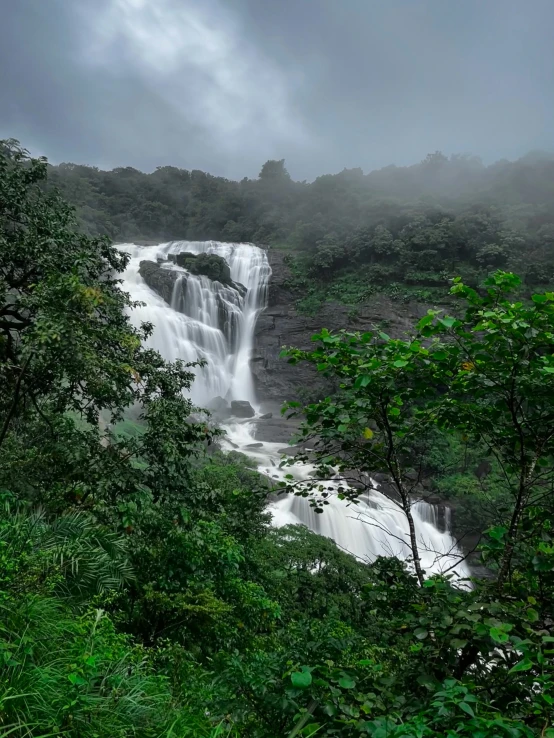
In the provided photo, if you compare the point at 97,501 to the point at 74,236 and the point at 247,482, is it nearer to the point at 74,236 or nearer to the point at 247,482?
the point at 74,236

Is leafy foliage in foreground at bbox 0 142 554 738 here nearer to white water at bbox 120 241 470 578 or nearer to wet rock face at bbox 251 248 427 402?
white water at bbox 120 241 470 578

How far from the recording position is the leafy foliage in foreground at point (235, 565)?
194cm

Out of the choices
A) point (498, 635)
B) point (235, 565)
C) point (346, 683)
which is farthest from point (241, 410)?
point (498, 635)

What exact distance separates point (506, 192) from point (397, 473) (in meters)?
66.0

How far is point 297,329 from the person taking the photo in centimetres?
3722

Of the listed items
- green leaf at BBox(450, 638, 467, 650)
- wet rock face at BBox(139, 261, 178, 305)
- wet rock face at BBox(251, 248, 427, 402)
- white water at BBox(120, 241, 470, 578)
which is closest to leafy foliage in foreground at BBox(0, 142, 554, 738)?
green leaf at BBox(450, 638, 467, 650)

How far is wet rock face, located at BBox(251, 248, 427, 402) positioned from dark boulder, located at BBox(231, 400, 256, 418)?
12.3 feet

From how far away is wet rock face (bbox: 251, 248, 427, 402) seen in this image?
33844mm

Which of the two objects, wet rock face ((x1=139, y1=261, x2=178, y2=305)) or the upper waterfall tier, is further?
wet rock face ((x1=139, y1=261, x2=178, y2=305))

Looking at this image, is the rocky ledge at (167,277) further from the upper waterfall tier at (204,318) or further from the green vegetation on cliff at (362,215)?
the green vegetation on cliff at (362,215)

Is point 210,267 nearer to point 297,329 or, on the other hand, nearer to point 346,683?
point 297,329

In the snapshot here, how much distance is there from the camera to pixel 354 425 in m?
2.71

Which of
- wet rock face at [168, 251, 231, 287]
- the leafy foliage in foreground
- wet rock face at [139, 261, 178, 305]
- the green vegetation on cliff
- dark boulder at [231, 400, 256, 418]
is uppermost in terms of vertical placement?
the green vegetation on cliff

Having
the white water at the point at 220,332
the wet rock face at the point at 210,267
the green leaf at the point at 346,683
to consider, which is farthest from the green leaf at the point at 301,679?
the wet rock face at the point at 210,267
